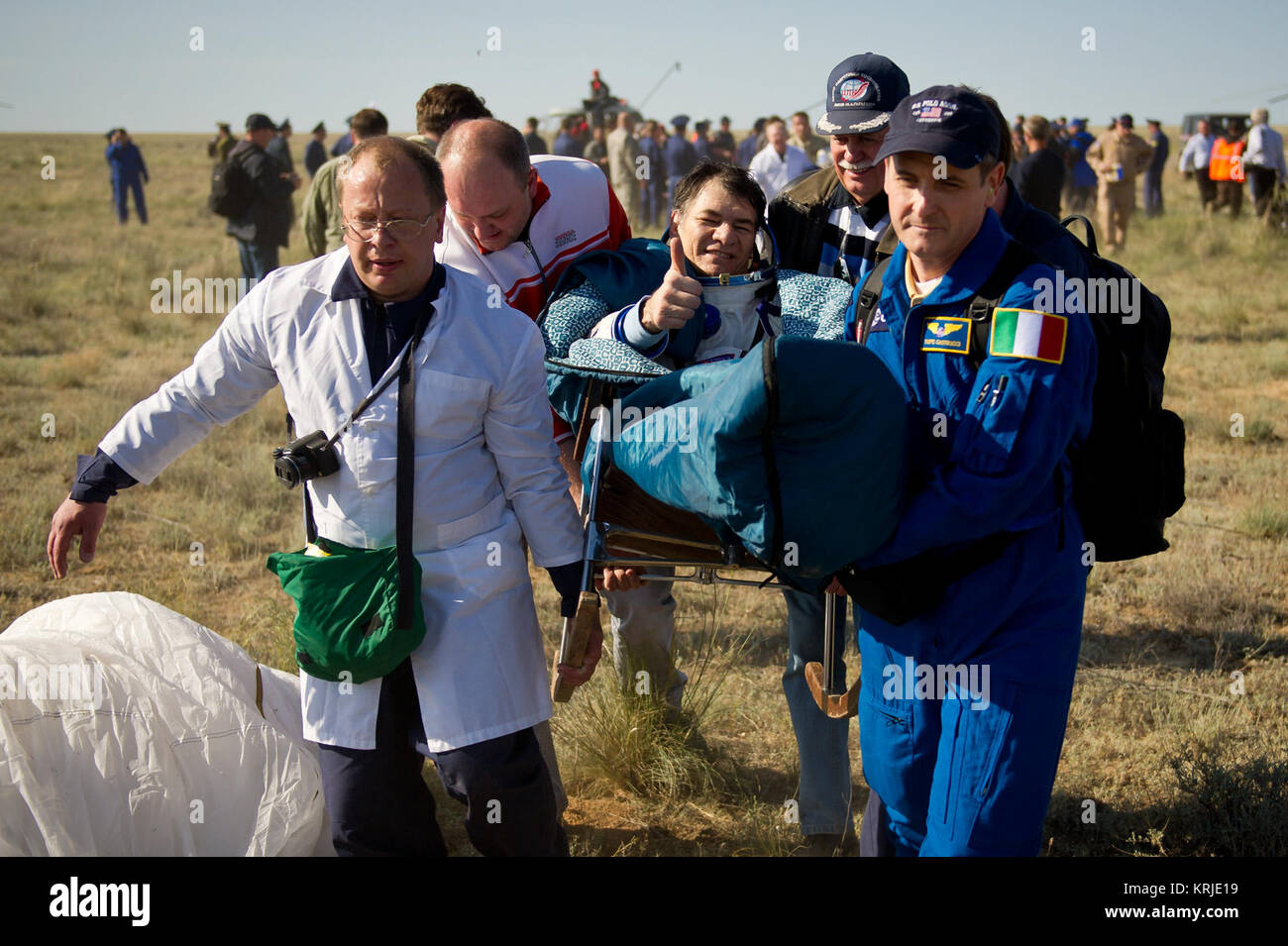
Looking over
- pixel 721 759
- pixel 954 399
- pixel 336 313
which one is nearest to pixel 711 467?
pixel 954 399

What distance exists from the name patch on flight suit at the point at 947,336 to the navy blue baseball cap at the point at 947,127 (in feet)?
1.07

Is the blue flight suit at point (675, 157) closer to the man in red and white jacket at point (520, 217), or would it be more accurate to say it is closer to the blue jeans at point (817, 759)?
the man in red and white jacket at point (520, 217)

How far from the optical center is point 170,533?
6.99m

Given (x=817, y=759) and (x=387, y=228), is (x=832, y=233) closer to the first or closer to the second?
(x=387, y=228)

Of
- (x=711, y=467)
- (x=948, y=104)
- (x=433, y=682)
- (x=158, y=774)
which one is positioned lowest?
(x=158, y=774)

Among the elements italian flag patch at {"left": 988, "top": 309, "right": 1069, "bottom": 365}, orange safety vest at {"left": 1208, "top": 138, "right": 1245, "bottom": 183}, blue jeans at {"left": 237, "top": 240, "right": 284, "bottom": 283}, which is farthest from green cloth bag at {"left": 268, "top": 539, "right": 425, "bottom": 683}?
orange safety vest at {"left": 1208, "top": 138, "right": 1245, "bottom": 183}

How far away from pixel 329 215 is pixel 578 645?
5028mm

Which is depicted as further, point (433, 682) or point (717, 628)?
point (717, 628)

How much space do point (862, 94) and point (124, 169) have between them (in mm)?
23194

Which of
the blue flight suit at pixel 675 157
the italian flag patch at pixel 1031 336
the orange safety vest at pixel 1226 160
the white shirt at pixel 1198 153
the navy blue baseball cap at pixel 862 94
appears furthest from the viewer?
the blue flight suit at pixel 675 157

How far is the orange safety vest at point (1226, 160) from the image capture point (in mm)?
19312

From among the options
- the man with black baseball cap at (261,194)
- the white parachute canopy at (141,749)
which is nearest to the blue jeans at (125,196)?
the man with black baseball cap at (261,194)

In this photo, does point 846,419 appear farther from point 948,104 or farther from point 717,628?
point 717,628

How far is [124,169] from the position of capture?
23.3m
